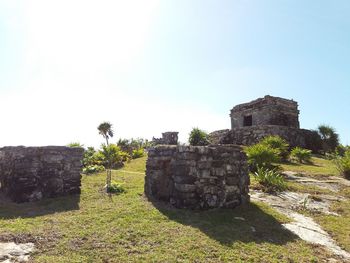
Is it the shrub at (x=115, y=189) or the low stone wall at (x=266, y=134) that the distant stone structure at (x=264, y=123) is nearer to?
the low stone wall at (x=266, y=134)

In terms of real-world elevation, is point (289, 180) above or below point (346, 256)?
above

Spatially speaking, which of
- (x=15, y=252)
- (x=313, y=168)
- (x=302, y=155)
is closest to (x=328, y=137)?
(x=302, y=155)

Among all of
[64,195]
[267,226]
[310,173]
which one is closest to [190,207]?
[267,226]

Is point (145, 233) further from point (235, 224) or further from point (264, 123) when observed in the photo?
point (264, 123)

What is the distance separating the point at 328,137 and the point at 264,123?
480 centimetres

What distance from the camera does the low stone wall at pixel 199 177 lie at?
320 inches

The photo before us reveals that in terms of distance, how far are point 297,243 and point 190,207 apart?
106 inches

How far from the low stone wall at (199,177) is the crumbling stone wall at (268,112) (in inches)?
569

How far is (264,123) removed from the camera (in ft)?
74.4

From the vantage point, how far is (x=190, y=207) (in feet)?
26.4

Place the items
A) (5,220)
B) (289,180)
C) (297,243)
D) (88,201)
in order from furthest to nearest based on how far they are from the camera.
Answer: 1. (289,180)
2. (88,201)
3. (5,220)
4. (297,243)

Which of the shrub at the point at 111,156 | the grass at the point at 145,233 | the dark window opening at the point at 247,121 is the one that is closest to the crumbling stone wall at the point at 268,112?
the dark window opening at the point at 247,121

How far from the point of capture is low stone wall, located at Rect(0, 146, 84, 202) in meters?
8.96

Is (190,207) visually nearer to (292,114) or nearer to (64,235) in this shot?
(64,235)
